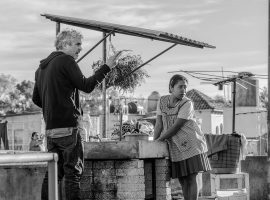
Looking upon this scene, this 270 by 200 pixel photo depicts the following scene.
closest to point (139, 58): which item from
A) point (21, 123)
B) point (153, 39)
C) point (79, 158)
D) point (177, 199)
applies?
point (153, 39)

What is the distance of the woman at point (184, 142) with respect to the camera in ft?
23.2

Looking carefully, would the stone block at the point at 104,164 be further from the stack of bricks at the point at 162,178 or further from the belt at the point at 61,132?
the belt at the point at 61,132

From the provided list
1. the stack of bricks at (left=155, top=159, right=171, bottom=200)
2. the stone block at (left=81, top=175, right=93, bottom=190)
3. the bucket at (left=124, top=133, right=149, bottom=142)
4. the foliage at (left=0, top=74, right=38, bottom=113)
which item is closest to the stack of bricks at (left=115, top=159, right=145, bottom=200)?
the stone block at (left=81, top=175, right=93, bottom=190)

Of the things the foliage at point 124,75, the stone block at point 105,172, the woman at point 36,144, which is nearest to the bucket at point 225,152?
the foliage at point 124,75

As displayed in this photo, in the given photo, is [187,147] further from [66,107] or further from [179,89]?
[66,107]

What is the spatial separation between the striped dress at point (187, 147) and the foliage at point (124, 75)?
4669 mm

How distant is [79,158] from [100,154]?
81 cm

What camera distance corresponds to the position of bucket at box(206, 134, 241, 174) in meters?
9.96

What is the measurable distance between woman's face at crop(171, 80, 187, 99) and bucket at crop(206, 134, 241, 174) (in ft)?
9.28

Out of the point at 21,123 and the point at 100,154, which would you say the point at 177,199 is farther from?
the point at 21,123

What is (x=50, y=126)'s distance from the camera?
5.89 metres

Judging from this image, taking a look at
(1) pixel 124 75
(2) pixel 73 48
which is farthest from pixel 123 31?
(2) pixel 73 48

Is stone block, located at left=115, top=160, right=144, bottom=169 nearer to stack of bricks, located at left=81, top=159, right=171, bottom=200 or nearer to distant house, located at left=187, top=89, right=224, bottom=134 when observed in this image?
stack of bricks, located at left=81, top=159, right=171, bottom=200

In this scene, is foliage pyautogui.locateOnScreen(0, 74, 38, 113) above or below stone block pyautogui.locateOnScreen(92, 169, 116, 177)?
above
